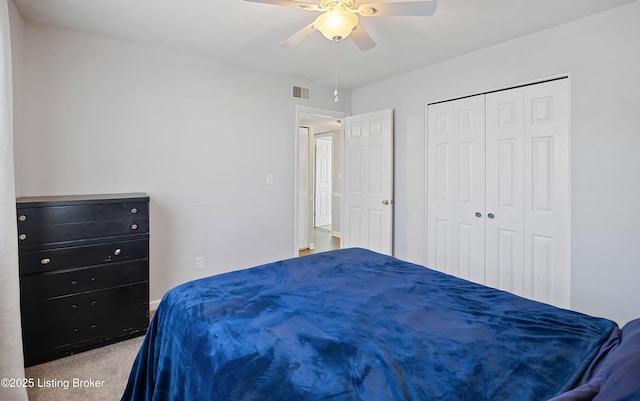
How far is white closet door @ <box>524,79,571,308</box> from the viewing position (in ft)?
8.52

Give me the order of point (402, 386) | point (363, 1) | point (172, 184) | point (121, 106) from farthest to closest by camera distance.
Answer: point (172, 184) → point (121, 106) → point (363, 1) → point (402, 386)

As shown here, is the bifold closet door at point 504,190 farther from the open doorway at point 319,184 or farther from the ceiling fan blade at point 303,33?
the open doorway at point 319,184

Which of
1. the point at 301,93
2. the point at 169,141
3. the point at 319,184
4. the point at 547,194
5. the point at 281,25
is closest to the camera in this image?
the point at 281,25

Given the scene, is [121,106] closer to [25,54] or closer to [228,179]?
[25,54]

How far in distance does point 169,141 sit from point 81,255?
128 cm

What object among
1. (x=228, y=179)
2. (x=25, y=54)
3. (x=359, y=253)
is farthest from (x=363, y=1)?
(x=25, y=54)

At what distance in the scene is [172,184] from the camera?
10.5ft

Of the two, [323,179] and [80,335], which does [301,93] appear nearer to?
[80,335]

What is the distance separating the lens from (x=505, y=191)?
2.96m

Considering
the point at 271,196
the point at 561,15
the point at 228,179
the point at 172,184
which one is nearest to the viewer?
the point at 561,15

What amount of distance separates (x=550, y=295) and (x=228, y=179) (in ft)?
10.3

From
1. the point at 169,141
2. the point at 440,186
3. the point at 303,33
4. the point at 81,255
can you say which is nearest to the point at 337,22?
the point at 303,33

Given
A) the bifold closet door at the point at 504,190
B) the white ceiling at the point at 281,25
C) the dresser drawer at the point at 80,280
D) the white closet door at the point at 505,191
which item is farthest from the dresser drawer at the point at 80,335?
the white closet door at the point at 505,191

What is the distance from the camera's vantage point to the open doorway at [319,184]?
18.6ft
